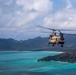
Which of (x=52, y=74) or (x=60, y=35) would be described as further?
(x=52, y=74)

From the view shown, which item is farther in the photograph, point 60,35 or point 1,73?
point 1,73

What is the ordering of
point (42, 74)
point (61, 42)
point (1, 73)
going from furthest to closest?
point (1, 73), point (42, 74), point (61, 42)

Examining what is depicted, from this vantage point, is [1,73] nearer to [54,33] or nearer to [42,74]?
[42,74]

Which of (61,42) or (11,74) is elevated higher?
(61,42)

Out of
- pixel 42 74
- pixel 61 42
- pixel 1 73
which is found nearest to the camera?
pixel 61 42

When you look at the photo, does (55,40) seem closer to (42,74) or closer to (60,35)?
(60,35)

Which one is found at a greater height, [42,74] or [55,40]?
[55,40]

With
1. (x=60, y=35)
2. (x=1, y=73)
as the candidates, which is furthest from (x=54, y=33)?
(x=1, y=73)

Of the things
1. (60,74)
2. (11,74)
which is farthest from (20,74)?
(60,74)

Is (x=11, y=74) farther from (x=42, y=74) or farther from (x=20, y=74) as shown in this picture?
(x=42, y=74)
